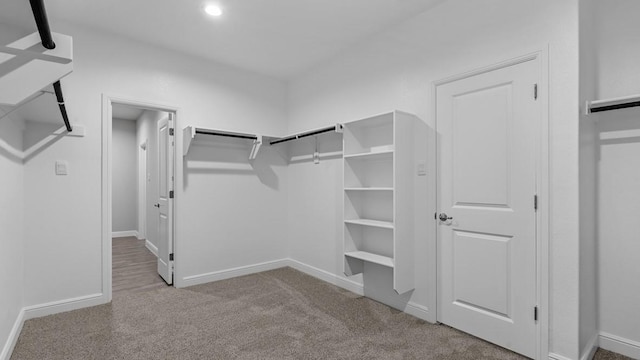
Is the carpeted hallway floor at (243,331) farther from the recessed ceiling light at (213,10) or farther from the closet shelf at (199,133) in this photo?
the recessed ceiling light at (213,10)

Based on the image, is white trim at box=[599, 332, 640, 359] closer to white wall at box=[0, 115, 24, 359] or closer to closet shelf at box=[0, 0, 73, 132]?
closet shelf at box=[0, 0, 73, 132]

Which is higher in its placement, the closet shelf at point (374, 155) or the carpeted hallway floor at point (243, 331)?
the closet shelf at point (374, 155)

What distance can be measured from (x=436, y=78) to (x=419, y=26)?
541 mm

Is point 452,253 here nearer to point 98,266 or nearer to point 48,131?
point 98,266

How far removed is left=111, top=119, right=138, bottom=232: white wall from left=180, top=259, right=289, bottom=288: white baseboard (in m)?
4.46

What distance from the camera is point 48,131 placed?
2.78 m

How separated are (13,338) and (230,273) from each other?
77.9 inches

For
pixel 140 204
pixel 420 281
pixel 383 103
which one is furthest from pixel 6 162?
pixel 140 204

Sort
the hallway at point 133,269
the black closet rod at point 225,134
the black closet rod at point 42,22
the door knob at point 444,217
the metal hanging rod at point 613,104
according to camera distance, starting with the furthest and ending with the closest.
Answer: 1. the hallway at point 133,269
2. the black closet rod at point 225,134
3. the door knob at point 444,217
4. the metal hanging rod at point 613,104
5. the black closet rod at point 42,22

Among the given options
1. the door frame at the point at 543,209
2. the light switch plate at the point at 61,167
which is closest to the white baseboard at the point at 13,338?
the light switch plate at the point at 61,167

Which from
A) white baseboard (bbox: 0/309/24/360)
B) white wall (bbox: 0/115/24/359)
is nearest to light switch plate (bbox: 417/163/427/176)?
white wall (bbox: 0/115/24/359)

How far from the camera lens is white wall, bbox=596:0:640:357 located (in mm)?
2072

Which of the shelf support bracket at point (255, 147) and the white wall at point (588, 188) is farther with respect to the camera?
the shelf support bracket at point (255, 147)

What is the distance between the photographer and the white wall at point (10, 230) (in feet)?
6.68
